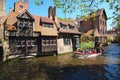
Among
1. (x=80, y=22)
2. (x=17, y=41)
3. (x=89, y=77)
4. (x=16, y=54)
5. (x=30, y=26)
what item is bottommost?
(x=89, y=77)

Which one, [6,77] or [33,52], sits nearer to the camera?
[6,77]

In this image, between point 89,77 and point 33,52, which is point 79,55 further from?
point 89,77

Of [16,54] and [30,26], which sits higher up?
[30,26]

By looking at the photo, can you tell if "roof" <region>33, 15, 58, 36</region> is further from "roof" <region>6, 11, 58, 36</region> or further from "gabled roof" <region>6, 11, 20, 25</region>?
"gabled roof" <region>6, 11, 20, 25</region>

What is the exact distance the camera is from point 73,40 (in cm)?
4166

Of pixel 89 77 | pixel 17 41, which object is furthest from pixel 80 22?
pixel 89 77

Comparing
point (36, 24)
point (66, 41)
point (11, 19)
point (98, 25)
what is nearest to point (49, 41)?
point (36, 24)

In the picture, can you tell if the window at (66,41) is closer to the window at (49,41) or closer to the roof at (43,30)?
the roof at (43,30)

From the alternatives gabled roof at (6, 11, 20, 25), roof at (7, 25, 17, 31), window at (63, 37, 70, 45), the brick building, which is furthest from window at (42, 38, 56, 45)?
the brick building

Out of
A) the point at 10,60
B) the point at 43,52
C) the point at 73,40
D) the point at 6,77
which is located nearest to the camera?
the point at 6,77

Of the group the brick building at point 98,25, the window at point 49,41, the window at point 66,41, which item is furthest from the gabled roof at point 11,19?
the brick building at point 98,25

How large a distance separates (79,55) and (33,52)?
354 inches

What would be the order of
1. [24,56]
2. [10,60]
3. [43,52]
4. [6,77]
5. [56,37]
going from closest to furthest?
[6,77], [10,60], [24,56], [43,52], [56,37]

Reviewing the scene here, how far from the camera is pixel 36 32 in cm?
3136
